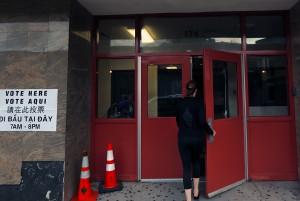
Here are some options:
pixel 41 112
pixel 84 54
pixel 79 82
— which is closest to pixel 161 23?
pixel 84 54

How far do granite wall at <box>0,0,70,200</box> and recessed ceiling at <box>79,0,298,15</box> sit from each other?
60 cm

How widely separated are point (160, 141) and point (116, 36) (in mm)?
1919

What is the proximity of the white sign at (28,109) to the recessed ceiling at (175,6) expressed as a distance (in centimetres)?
151

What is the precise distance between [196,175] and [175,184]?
815 mm

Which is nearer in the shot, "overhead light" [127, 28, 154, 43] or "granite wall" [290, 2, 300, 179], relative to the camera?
"granite wall" [290, 2, 300, 179]

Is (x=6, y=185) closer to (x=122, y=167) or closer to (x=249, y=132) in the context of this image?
(x=122, y=167)

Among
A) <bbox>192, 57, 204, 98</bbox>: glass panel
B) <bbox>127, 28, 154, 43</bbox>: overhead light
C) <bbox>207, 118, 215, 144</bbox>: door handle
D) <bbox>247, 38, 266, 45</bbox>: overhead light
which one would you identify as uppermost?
<bbox>127, 28, 154, 43</bbox>: overhead light

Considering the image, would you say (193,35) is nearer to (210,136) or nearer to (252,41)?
(252,41)

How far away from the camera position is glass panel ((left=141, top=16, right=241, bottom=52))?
427 cm

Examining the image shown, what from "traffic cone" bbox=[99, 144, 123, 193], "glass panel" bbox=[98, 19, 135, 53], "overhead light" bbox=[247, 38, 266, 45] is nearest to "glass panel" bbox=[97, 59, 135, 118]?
"glass panel" bbox=[98, 19, 135, 53]

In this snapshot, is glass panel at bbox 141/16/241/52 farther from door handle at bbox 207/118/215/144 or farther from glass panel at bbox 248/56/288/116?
door handle at bbox 207/118/215/144

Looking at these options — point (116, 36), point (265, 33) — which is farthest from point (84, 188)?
point (265, 33)

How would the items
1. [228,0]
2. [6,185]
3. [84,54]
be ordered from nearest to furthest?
[6,185] → [228,0] → [84,54]

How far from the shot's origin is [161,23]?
437 cm
